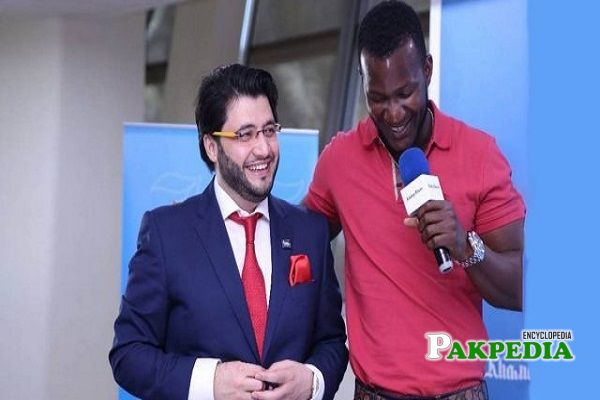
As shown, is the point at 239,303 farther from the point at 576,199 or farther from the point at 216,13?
the point at 216,13

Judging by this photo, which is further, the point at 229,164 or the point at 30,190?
the point at 30,190

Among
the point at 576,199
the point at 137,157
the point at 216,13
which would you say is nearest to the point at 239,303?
the point at 576,199

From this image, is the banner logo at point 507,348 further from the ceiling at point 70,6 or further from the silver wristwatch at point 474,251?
the ceiling at point 70,6

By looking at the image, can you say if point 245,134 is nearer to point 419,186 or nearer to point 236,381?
point 419,186

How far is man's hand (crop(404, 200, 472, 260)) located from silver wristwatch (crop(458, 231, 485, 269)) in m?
0.07

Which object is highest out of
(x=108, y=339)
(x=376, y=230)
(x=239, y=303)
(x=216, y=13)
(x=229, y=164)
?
(x=216, y=13)

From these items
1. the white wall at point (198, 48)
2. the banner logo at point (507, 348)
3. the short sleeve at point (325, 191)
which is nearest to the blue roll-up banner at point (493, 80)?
the banner logo at point (507, 348)

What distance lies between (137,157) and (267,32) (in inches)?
156

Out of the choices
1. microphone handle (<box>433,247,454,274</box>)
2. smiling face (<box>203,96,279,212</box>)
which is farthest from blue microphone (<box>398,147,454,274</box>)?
smiling face (<box>203,96,279,212</box>)

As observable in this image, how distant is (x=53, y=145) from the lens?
Answer: 16.2 ft

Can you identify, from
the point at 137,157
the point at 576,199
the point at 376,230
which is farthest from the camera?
the point at 137,157

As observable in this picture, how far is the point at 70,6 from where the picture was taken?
4.70 meters

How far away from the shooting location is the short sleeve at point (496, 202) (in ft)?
6.89

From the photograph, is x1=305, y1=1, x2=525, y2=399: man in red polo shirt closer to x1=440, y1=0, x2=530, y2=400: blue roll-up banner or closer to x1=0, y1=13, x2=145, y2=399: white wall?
x1=440, y1=0, x2=530, y2=400: blue roll-up banner
